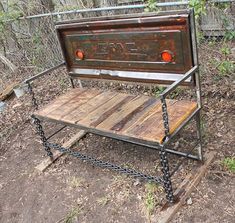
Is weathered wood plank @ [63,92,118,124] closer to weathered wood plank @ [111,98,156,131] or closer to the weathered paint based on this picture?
the weathered paint

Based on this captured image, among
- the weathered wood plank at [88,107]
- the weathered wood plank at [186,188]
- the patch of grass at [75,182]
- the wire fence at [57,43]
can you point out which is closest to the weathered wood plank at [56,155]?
the patch of grass at [75,182]

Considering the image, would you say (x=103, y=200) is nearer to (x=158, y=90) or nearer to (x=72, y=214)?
(x=72, y=214)

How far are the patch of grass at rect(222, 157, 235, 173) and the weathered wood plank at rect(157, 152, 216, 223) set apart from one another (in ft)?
0.43

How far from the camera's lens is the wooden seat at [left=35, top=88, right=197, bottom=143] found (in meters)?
2.65

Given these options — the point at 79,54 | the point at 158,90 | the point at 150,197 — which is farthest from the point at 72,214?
the point at 158,90

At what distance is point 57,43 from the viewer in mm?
5602

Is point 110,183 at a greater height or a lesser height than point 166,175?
lesser

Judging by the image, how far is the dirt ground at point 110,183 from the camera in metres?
2.81

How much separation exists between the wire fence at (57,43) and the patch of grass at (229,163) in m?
1.27

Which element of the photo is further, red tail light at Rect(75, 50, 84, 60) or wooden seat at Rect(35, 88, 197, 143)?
red tail light at Rect(75, 50, 84, 60)

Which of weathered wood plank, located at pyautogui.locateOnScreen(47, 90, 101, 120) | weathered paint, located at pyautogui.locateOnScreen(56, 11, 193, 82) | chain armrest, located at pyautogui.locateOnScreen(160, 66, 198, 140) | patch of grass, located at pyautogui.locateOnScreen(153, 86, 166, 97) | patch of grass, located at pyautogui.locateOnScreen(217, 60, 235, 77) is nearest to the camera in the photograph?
chain armrest, located at pyautogui.locateOnScreen(160, 66, 198, 140)

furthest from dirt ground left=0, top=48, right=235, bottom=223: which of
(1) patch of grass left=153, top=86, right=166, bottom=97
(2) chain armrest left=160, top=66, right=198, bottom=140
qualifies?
(2) chain armrest left=160, top=66, right=198, bottom=140

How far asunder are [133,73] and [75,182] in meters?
1.23

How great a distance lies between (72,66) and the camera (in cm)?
370
